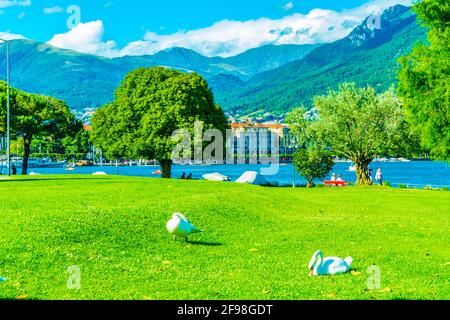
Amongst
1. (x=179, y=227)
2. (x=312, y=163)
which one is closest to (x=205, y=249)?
(x=179, y=227)

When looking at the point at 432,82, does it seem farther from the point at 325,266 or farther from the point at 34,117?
the point at 34,117

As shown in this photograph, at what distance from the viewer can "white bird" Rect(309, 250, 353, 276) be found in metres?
12.6

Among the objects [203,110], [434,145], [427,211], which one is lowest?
[427,211]

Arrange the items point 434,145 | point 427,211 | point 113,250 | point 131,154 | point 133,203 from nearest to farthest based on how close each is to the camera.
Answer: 1. point 113,250
2. point 133,203
3. point 427,211
4. point 434,145
5. point 131,154

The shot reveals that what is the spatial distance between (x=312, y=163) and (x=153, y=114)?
18.3 meters

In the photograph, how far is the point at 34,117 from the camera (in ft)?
209

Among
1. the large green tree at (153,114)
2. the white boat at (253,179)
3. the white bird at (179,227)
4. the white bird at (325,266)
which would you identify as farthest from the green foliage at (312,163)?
the white bird at (325,266)

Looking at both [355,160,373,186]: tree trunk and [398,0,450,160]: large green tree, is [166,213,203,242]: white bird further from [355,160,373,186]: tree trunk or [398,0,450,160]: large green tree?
[355,160,373,186]: tree trunk

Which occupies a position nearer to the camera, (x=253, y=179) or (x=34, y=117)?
(x=253, y=179)

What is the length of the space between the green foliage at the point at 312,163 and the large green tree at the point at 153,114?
944cm
